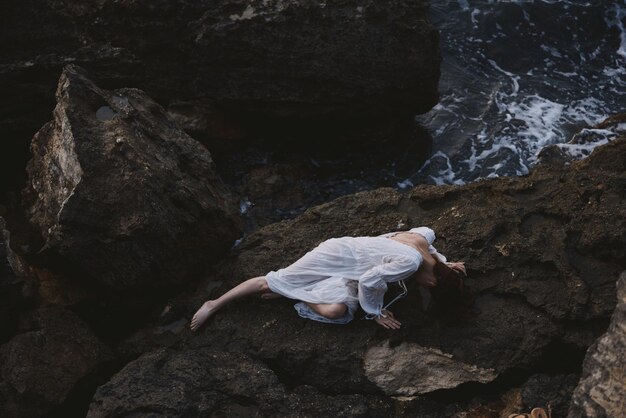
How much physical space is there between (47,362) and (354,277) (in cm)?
268

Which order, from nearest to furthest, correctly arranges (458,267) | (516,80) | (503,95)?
(458,267), (503,95), (516,80)

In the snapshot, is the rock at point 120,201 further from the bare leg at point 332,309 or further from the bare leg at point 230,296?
the bare leg at point 332,309

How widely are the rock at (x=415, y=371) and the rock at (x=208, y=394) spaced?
0.20 meters

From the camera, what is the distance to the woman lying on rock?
6258mm

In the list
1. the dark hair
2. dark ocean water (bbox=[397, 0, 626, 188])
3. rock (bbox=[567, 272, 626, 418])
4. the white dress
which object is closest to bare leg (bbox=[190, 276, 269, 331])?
the white dress

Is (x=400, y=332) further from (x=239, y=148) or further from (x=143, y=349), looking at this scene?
(x=239, y=148)

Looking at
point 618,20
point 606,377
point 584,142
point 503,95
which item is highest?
point 606,377

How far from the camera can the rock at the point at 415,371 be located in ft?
20.0

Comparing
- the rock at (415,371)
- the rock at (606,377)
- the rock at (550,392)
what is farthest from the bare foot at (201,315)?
the rock at (606,377)

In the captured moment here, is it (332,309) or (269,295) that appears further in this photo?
(269,295)

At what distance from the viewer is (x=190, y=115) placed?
1009 centimetres

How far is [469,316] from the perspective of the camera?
632cm

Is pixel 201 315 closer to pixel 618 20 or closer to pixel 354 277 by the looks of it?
pixel 354 277

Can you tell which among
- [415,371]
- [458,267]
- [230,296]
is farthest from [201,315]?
[458,267]
